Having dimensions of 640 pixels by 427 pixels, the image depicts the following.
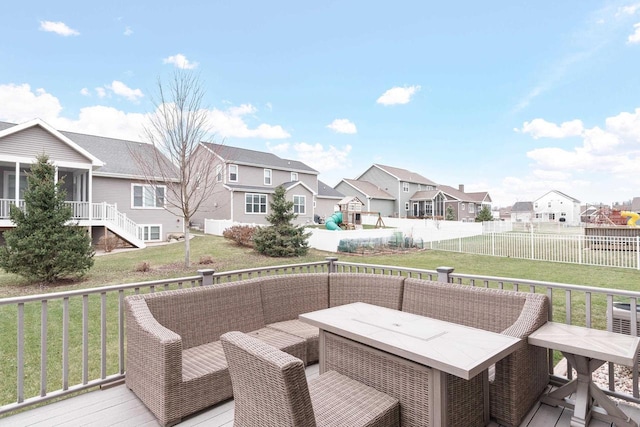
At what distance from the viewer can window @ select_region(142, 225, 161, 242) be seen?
1628cm

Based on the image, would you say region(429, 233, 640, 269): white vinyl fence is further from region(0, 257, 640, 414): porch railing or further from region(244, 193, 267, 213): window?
region(244, 193, 267, 213): window

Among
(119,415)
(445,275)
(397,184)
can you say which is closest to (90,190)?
(119,415)

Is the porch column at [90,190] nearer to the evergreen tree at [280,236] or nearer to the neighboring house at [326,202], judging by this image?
the evergreen tree at [280,236]

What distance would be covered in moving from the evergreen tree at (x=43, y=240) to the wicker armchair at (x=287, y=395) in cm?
860

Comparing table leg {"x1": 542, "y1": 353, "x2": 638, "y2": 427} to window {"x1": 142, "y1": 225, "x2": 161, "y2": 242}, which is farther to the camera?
window {"x1": 142, "y1": 225, "x2": 161, "y2": 242}

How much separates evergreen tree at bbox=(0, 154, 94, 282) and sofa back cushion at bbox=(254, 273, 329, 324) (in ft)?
23.3

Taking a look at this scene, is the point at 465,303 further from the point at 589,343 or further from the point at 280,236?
the point at 280,236

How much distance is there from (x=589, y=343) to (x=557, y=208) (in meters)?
59.7

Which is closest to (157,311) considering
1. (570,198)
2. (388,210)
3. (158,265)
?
(158,265)

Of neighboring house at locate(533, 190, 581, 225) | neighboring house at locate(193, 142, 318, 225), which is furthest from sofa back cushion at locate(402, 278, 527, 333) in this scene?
neighboring house at locate(533, 190, 581, 225)

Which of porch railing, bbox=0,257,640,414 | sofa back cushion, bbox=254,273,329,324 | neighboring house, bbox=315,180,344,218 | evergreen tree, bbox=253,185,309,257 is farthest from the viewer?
neighboring house, bbox=315,180,344,218

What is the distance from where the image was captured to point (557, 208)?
49906mm

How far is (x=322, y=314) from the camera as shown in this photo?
9.14ft

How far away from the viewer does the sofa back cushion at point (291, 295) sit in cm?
382
